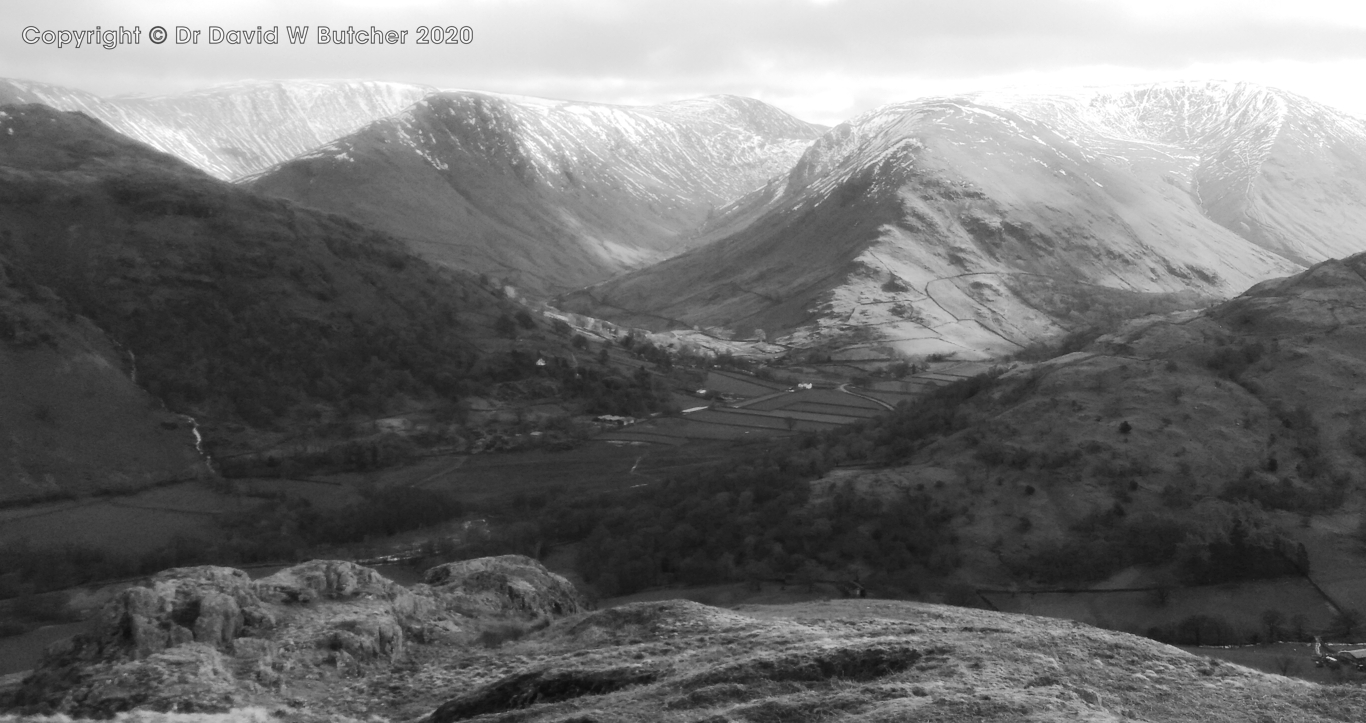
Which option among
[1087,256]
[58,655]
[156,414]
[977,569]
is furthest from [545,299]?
[58,655]

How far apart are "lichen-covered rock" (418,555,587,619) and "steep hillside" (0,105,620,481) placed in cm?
Answer: 6254

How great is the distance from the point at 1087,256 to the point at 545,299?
80.2 m

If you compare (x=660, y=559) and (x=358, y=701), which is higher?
(x=358, y=701)

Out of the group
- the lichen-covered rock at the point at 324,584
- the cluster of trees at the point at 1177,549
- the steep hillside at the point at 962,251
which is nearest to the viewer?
the lichen-covered rock at the point at 324,584

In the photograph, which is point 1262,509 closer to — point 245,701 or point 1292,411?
point 1292,411

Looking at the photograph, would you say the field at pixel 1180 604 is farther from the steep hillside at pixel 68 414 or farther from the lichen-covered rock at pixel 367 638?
the steep hillside at pixel 68 414

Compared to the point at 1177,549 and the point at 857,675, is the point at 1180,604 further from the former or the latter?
the point at 857,675

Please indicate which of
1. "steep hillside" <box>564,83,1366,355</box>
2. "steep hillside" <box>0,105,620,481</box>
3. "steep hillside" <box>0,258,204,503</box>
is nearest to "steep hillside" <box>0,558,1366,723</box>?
"steep hillside" <box>0,258,204,503</box>

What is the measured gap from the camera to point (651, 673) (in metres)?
19.0

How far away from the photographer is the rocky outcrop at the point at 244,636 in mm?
18500

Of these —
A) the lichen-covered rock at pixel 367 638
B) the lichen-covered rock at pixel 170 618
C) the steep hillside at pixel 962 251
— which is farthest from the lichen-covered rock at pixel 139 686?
the steep hillside at pixel 962 251

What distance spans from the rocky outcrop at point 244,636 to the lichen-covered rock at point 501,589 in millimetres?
49

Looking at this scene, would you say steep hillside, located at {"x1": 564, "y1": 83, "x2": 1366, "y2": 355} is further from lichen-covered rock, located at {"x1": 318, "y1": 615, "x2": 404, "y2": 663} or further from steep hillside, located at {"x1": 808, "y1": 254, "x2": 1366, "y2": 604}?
lichen-covered rock, located at {"x1": 318, "y1": 615, "x2": 404, "y2": 663}

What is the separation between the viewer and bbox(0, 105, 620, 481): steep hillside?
91188mm
